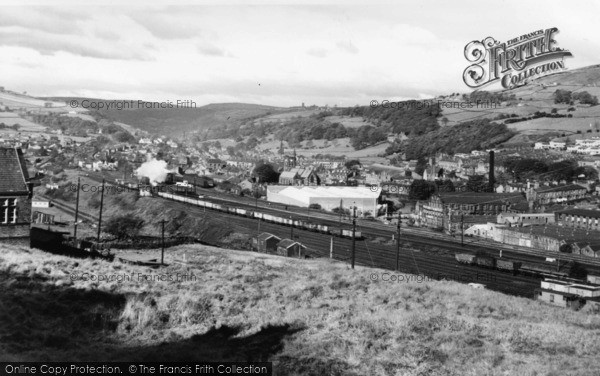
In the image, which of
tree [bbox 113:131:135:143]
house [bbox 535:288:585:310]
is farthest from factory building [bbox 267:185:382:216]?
tree [bbox 113:131:135:143]

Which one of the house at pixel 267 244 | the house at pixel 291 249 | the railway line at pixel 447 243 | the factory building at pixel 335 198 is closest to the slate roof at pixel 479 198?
the factory building at pixel 335 198

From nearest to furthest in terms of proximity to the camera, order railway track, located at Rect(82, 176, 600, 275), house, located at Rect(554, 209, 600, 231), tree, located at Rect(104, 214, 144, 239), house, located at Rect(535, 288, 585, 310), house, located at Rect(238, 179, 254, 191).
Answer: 1. house, located at Rect(535, 288, 585, 310)
2. railway track, located at Rect(82, 176, 600, 275)
3. tree, located at Rect(104, 214, 144, 239)
4. house, located at Rect(554, 209, 600, 231)
5. house, located at Rect(238, 179, 254, 191)

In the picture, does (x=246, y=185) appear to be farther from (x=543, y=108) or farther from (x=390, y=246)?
(x=543, y=108)

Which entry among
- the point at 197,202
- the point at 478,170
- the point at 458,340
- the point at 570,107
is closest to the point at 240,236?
the point at 197,202

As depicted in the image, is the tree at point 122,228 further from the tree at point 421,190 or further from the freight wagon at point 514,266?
the tree at point 421,190

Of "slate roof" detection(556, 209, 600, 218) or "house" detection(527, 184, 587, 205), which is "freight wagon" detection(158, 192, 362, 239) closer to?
"slate roof" detection(556, 209, 600, 218)

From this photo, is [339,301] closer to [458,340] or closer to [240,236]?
[458,340]

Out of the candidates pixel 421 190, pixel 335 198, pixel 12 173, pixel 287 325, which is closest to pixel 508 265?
pixel 287 325
